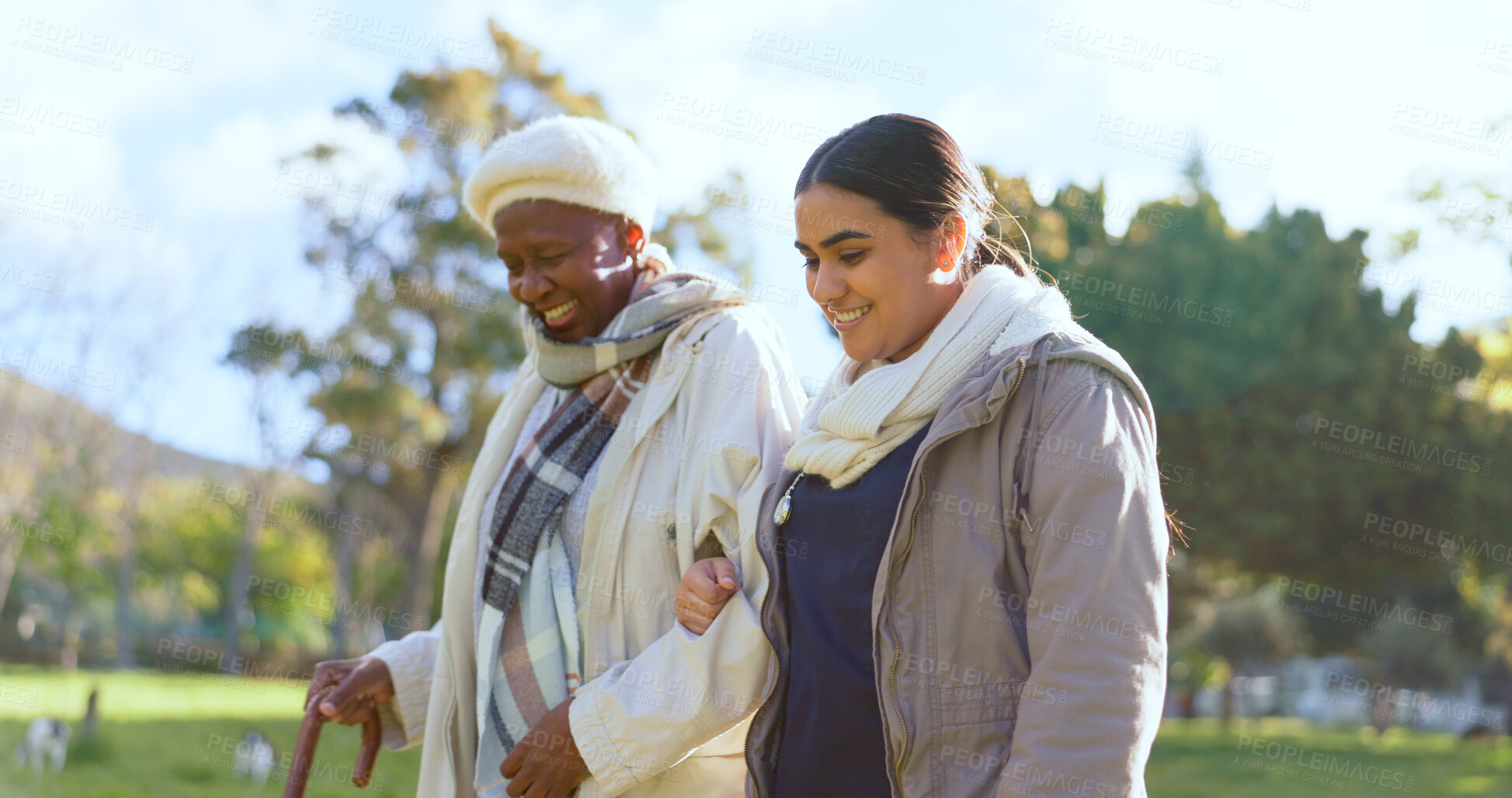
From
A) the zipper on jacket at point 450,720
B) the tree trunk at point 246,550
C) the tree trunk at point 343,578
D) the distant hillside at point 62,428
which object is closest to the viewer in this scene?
the zipper on jacket at point 450,720

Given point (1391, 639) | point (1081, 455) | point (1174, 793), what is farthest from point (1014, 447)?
point (1391, 639)

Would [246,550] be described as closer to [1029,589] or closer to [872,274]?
[872,274]

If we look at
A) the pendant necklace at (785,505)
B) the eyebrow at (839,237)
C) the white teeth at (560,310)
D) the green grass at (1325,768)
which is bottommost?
the green grass at (1325,768)

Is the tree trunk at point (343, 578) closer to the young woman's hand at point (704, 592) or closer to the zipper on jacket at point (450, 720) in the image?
the zipper on jacket at point (450, 720)

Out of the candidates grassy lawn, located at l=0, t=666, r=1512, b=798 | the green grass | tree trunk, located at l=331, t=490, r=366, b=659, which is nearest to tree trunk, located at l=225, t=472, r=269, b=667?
grassy lawn, located at l=0, t=666, r=1512, b=798

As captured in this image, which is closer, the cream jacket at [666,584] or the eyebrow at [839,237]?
the eyebrow at [839,237]

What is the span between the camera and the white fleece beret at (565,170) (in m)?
2.69

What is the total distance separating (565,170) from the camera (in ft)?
8.80

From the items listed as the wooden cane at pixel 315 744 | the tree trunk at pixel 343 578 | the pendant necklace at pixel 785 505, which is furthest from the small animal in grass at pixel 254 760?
the pendant necklace at pixel 785 505

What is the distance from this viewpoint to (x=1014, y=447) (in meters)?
1.69

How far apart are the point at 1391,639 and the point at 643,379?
2381cm

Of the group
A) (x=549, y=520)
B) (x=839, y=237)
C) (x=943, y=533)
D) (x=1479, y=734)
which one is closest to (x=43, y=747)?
(x=549, y=520)

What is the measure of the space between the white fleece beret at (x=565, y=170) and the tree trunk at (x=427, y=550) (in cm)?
1321

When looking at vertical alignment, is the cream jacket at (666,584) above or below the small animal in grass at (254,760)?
above
